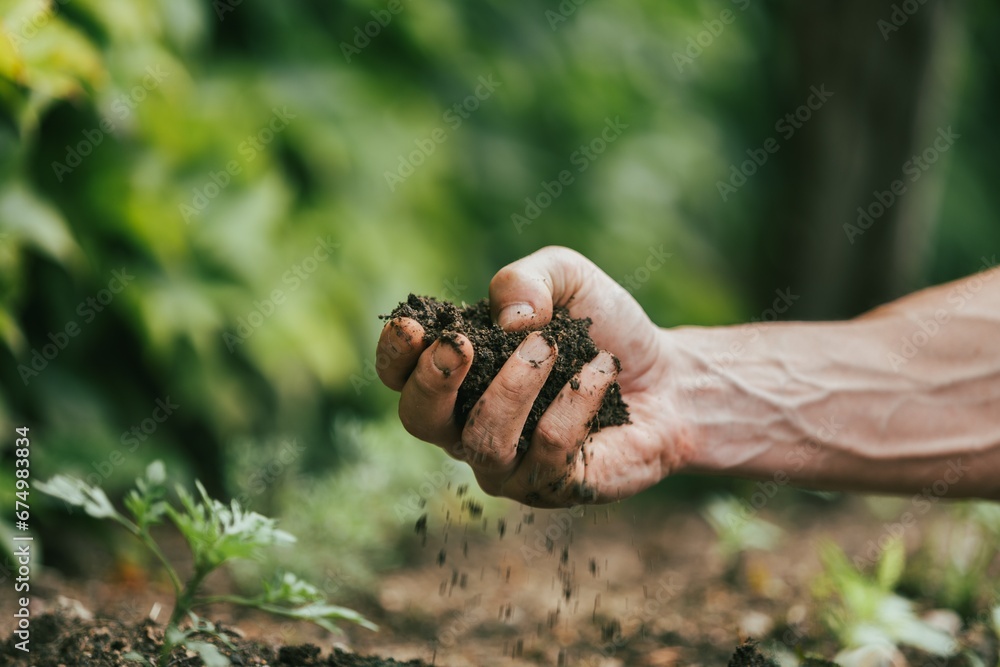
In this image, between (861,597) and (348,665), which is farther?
(861,597)

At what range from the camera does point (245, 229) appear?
2842 mm

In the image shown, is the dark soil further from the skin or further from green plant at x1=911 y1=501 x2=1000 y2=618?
green plant at x1=911 y1=501 x2=1000 y2=618

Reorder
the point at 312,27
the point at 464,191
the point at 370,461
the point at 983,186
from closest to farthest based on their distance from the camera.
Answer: the point at 370,461, the point at 312,27, the point at 464,191, the point at 983,186

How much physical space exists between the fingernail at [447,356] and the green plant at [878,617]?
3.56 ft

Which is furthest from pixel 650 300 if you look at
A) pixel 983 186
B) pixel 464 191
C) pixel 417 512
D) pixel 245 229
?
pixel 983 186

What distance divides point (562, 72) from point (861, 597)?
281cm

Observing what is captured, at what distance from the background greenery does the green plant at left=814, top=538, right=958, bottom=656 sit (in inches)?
50.4

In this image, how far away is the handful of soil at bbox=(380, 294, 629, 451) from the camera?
1.57m

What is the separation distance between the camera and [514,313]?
5.33 ft

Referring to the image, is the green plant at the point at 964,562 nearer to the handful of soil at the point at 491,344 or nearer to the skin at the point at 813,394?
the skin at the point at 813,394

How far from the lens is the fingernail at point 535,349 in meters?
1.51

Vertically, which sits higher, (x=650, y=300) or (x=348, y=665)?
(x=650, y=300)

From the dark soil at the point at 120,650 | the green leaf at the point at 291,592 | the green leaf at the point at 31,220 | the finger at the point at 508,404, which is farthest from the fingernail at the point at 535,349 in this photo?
the green leaf at the point at 31,220

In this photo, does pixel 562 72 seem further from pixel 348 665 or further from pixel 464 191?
pixel 348 665
